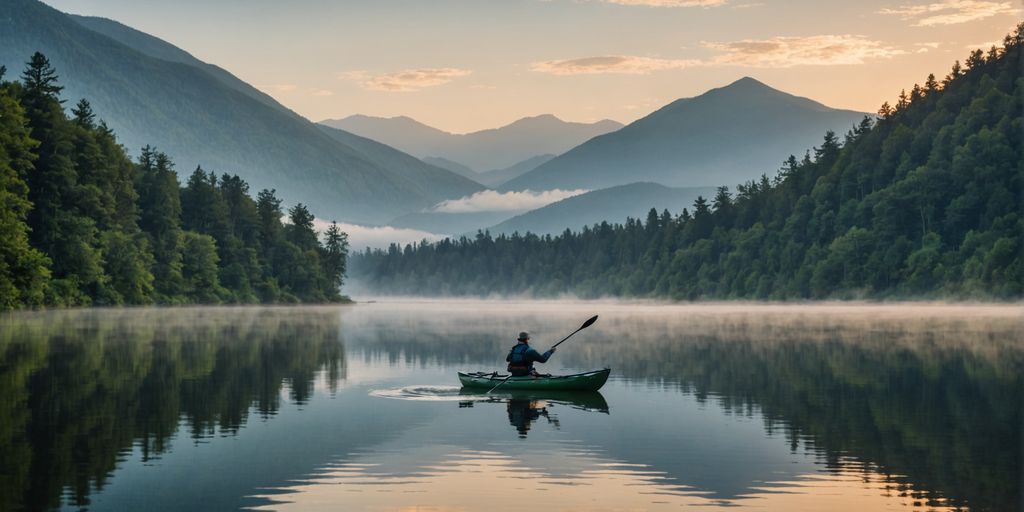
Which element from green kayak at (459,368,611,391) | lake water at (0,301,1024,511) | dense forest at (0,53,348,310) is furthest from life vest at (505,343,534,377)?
dense forest at (0,53,348,310)

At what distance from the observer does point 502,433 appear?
102 feet

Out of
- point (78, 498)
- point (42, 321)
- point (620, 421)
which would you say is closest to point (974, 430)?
point (620, 421)

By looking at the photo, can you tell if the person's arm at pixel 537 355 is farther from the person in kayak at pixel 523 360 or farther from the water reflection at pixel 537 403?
the water reflection at pixel 537 403

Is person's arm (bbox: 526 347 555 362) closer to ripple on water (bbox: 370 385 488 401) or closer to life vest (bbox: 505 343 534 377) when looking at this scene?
life vest (bbox: 505 343 534 377)

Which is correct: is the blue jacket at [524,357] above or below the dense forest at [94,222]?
below

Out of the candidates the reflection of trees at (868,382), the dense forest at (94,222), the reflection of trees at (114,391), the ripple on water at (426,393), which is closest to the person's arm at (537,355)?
the ripple on water at (426,393)

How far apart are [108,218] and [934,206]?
11462 centimetres

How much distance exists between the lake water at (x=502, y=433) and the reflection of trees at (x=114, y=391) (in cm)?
12

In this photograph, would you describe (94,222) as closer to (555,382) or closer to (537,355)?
(537,355)

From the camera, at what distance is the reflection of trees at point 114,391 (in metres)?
23.7

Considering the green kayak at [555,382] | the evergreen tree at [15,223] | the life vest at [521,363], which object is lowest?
the green kayak at [555,382]

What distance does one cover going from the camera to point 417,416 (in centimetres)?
3491

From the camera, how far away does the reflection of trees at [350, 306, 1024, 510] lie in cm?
2544

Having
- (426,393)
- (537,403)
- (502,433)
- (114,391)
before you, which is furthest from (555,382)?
(114,391)
